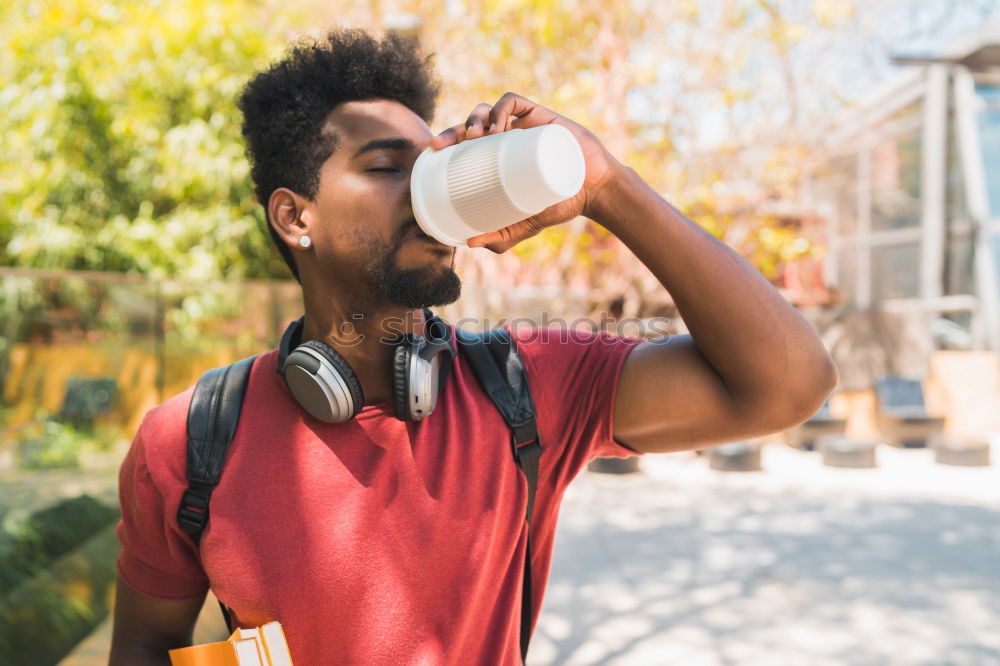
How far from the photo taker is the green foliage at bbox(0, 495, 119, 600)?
129 inches

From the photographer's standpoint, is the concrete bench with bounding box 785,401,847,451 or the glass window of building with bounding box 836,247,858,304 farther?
the glass window of building with bounding box 836,247,858,304

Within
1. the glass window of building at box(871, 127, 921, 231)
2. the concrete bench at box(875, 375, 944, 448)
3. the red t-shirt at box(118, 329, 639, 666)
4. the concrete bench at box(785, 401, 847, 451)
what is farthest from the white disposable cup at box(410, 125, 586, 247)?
the glass window of building at box(871, 127, 921, 231)

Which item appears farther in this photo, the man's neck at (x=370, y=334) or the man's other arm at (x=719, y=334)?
the man's neck at (x=370, y=334)

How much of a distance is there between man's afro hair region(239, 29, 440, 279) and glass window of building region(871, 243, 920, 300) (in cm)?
1375

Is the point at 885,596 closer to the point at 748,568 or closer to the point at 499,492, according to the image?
the point at 748,568

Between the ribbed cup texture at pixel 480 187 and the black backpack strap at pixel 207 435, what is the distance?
0.60 m

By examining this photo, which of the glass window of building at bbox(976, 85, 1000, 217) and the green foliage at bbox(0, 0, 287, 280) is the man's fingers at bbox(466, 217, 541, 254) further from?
the glass window of building at bbox(976, 85, 1000, 217)

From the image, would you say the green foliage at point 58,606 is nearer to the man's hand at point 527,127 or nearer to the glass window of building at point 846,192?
the man's hand at point 527,127

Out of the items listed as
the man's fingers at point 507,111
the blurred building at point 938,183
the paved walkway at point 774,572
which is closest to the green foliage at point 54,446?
the paved walkway at point 774,572

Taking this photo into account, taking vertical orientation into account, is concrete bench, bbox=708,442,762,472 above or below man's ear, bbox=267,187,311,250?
below

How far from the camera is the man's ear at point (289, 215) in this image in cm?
166

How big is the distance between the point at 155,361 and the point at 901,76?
43.2 feet

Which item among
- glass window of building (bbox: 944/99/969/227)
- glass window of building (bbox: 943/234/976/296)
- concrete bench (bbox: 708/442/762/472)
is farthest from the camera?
glass window of building (bbox: 944/99/969/227)

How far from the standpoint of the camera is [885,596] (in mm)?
4922
